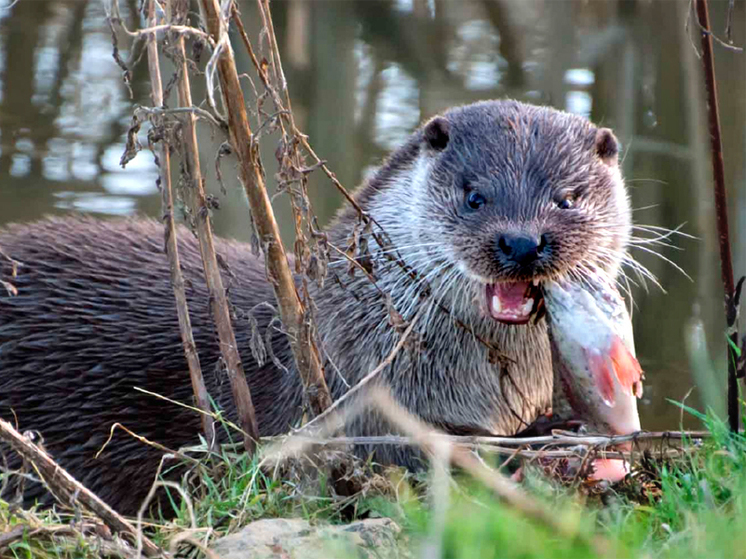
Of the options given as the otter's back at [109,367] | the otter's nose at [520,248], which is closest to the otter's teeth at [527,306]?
the otter's nose at [520,248]

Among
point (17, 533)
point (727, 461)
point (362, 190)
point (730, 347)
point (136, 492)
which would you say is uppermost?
point (362, 190)

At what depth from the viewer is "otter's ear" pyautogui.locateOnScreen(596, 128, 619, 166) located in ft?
11.5

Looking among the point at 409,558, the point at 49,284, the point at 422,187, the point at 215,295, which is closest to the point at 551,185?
the point at 422,187

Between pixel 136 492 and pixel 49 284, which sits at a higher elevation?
pixel 49 284

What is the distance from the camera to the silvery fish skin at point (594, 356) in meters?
2.96

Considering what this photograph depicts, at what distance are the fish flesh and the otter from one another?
9 cm

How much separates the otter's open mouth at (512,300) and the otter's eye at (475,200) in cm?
22

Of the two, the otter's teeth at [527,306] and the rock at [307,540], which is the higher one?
the otter's teeth at [527,306]

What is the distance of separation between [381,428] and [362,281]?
1.56 ft

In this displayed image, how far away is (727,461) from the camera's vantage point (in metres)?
2.54

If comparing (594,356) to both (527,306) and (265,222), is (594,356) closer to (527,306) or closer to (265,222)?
(527,306)

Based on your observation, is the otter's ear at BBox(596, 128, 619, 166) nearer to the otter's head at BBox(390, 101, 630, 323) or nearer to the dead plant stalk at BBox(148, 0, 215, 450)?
the otter's head at BBox(390, 101, 630, 323)

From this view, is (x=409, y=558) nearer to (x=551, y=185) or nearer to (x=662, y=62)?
(x=551, y=185)

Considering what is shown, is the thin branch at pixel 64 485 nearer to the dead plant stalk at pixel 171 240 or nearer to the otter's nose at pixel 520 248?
the dead plant stalk at pixel 171 240
